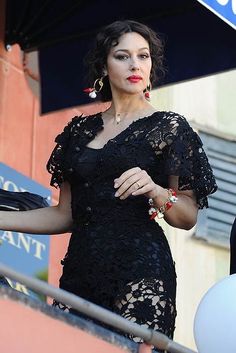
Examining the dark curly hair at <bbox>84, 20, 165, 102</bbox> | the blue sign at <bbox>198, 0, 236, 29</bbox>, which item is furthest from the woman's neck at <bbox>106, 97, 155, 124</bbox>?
the blue sign at <bbox>198, 0, 236, 29</bbox>

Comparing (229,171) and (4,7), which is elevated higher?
(4,7)

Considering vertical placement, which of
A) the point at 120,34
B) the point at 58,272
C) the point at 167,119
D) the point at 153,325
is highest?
the point at 120,34

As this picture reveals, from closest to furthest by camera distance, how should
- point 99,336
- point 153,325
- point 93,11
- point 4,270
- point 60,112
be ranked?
point 4,270 < point 99,336 < point 153,325 < point 93,11 < point 60,112

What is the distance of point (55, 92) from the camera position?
23.6 feet

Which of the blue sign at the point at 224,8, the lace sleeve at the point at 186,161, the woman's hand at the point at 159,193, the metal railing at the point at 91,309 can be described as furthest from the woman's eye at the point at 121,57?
the blue sign at the point at 224,8

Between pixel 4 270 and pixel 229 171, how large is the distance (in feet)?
21.4

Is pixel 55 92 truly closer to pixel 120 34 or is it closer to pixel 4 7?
pixel 4 7

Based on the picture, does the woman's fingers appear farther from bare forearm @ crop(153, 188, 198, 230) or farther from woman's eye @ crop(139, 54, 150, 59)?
woman's eye @ crop(139, 54, 150, 59)

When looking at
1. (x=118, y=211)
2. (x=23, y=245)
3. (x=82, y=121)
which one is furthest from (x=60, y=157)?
(x=23, y=245)

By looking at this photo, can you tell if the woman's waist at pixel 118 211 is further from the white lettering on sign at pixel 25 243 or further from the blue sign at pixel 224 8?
the white lettering on sign at pixel 25 243

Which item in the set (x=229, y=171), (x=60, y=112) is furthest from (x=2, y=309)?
(x=229, y=171)

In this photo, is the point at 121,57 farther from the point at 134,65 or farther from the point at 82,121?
the point at 82,121

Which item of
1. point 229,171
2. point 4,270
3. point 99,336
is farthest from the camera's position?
point 229,171

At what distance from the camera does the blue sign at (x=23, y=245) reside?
22.5ft
